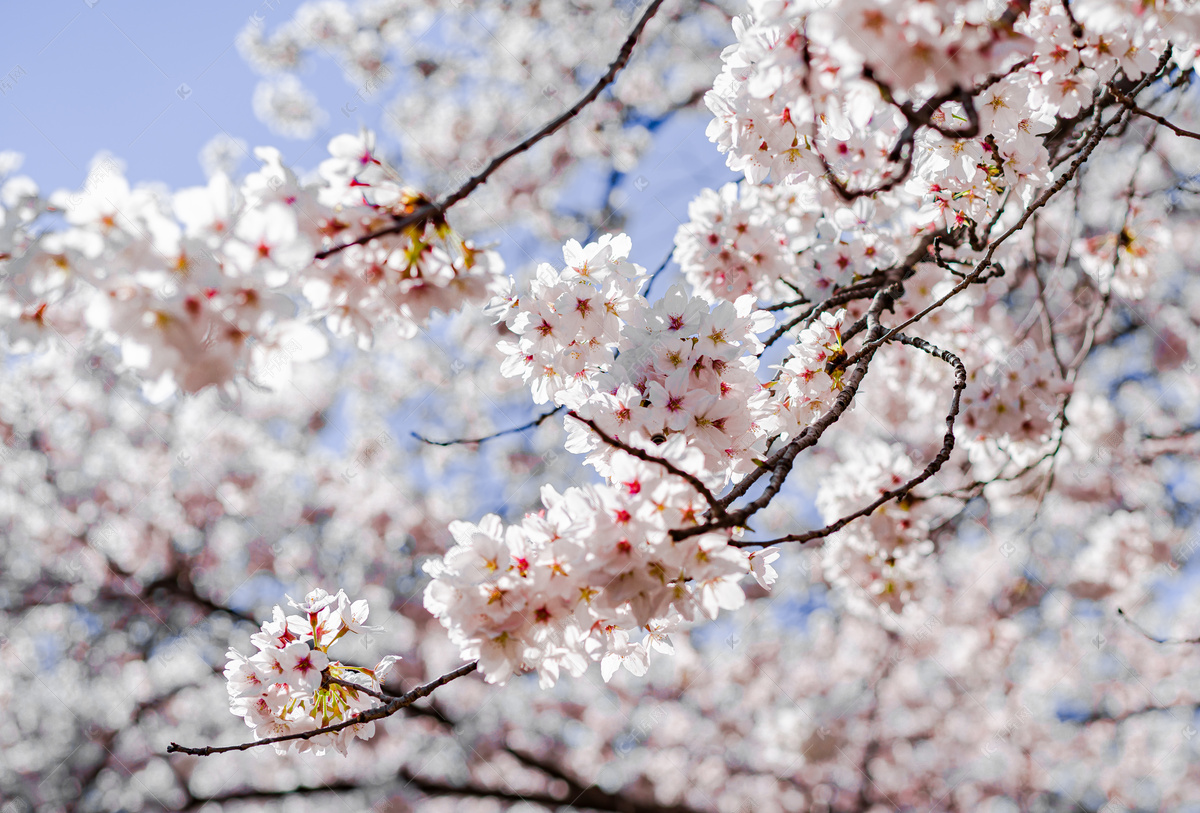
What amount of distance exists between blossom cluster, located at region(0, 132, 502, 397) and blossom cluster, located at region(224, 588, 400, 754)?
2.91ft

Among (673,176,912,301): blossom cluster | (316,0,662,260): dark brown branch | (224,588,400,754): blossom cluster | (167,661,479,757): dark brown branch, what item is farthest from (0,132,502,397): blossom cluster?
(673,176,912,301): blossom cluster

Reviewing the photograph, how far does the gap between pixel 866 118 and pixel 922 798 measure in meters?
9.93

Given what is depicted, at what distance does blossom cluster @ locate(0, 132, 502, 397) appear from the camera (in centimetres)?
105

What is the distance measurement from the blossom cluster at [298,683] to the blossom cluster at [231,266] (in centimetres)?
89

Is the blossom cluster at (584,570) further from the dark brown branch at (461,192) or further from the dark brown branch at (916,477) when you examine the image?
the dark brown branch at (461,192)

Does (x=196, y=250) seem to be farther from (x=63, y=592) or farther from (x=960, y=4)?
(x=63, y=592)

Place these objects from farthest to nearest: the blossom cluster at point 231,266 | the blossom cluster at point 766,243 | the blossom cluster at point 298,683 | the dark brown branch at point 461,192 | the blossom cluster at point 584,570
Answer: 1. the blossom cluster at point 766,243
2. the blossom cluster at point 298,683
3. the blossom cluster at point 584,570
4. the dark brown branch at point 461,192
5. the blossom cluster at point 231,266

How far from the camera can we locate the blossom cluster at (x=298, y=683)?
5.73 feet

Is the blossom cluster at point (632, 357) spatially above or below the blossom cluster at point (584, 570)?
above

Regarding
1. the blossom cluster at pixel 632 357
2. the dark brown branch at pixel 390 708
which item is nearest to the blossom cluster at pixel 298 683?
the dark brown branch at pixel 390 708

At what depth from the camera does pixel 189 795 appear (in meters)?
5.03

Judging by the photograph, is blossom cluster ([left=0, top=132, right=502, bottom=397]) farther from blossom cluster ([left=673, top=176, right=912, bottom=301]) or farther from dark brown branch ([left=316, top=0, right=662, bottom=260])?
blossom cluster ([left=673, top=176, right=912, bottom=301])

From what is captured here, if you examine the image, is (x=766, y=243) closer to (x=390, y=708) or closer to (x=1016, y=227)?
(x=1016, y=227)

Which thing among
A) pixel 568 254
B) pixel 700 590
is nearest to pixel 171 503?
pixel 568 254
